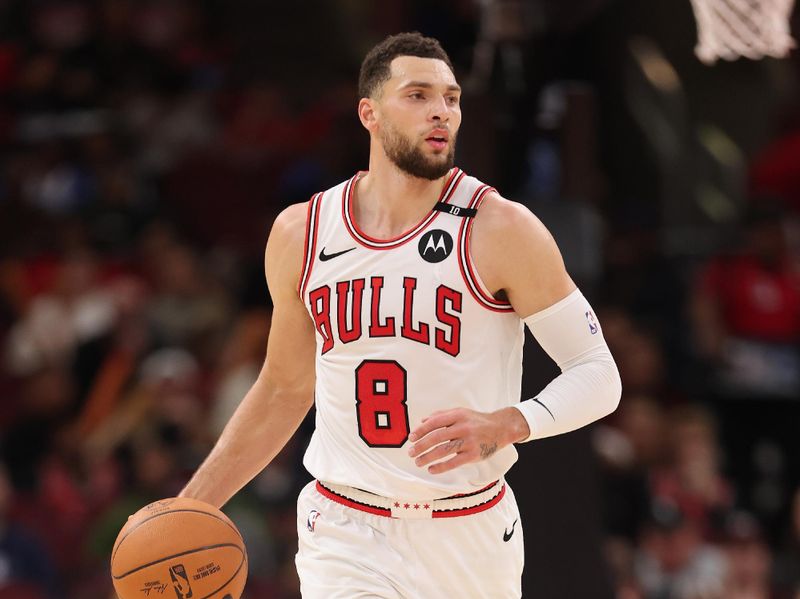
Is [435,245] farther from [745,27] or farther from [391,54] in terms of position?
[745,27]

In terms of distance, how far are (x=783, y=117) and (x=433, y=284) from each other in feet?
31.5

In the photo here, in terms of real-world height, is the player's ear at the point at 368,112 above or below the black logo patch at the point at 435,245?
above

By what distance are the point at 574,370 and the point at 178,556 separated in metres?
1.45

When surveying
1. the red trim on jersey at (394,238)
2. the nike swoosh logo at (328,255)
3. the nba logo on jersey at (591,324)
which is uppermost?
the red trim on jersey at (394,238)

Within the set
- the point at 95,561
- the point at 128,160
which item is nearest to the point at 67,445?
the point at 95,561

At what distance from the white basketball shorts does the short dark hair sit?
139 centimetres

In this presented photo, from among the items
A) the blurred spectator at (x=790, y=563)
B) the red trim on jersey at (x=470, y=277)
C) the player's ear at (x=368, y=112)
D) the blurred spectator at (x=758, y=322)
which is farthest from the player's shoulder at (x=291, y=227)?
the blurred spectator at (x=758, y=322)

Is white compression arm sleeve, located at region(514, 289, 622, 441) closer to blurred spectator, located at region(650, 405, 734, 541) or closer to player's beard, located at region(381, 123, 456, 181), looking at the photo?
player's beard, located at region(381, 123, 456, 181)

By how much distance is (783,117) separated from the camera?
13.2m

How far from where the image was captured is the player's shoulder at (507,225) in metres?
4.39

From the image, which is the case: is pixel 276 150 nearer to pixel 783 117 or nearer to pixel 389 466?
pixel 783 117

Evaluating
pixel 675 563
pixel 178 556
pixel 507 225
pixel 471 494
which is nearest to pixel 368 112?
pixel 507 225

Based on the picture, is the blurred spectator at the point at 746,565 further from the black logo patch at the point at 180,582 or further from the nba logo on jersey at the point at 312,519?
the black logo patch at the point at 180,582

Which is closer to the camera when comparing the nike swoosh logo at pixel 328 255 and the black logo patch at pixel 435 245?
the black logo patch at pixel 435 245
